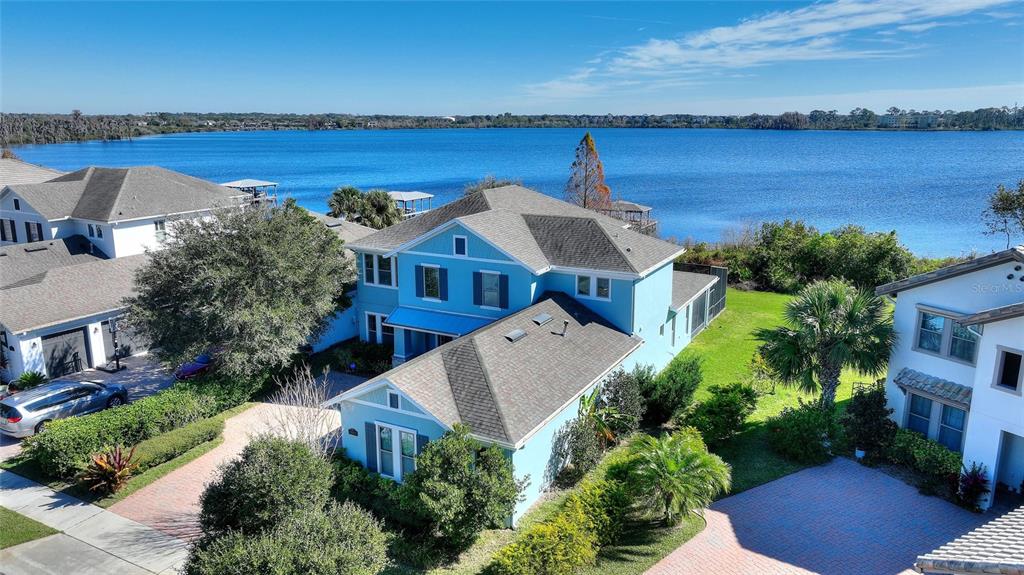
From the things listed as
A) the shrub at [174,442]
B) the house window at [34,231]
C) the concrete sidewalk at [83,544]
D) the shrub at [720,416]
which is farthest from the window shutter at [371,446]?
the house window at [34,231]

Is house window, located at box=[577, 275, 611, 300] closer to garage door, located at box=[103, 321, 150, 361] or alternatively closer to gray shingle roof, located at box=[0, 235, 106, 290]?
garage door, located at box=[103, 321, 150, 361]

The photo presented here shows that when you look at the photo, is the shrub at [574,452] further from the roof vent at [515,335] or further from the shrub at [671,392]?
the shrub at [671,392]

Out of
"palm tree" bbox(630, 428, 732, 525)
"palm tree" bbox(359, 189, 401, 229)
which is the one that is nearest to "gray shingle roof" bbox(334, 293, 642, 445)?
"palm tree" bbox(630, 428, 732, 525)

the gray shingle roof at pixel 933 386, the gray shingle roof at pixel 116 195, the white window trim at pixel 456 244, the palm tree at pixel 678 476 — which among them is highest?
the gray shingle roof at pixel 116 195

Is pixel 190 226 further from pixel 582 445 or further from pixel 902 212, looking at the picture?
pixel 902 212

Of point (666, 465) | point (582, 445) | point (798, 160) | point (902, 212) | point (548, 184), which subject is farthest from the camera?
point (798, 160)

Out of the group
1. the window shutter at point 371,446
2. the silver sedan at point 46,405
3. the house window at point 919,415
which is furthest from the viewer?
the silver sedan at point 46,405

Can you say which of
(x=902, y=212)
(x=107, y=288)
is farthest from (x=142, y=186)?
(x=902, y=212)
